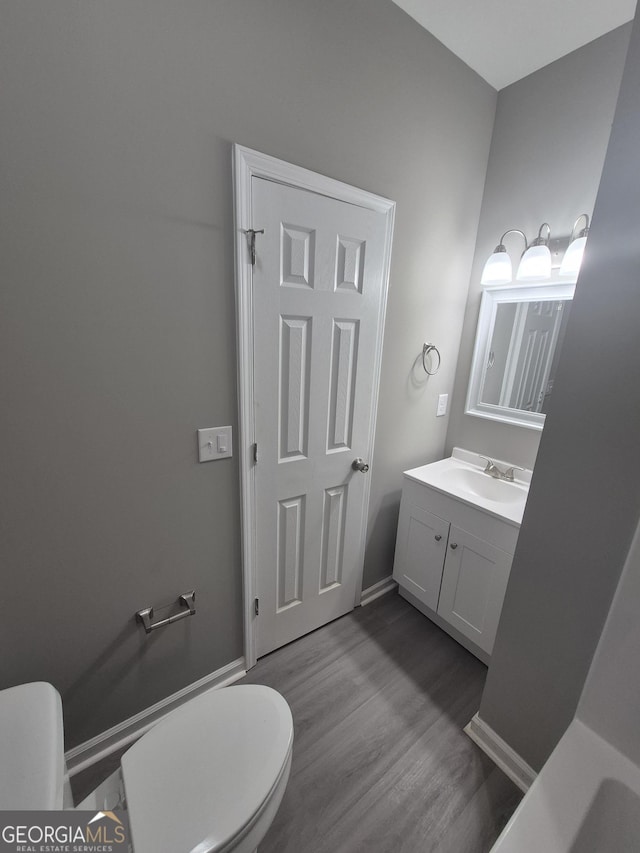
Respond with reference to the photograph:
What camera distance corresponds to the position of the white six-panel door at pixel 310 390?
1.21 metres

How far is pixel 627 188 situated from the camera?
0.80m

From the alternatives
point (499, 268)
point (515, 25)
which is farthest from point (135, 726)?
point (515, 25)

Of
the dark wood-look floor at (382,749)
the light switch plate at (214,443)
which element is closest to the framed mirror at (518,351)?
the dark wood-look floor at (382,749)

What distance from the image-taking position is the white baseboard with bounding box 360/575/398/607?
6.55 ft

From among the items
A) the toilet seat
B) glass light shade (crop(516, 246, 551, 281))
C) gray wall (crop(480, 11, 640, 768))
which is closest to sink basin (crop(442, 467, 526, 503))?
gray wall (crop(480, 11, 640, 768))

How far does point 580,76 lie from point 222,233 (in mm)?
1692

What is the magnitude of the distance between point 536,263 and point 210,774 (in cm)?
217

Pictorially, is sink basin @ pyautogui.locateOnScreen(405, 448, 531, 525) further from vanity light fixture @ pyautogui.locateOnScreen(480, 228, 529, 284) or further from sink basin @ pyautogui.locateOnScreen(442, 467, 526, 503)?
vanity light fixture @ pyautogui.locateOnScreen(480, 228, 529, 284)

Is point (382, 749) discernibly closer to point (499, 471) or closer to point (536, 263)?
point (499, 471)

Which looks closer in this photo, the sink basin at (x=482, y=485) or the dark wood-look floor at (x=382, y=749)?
the dark wood-look floor at (x=382, y=749)

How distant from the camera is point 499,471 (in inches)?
72.7

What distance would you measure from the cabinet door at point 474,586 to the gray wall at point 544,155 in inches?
22.6

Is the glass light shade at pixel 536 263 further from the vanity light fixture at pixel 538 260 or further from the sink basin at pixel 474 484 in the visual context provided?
the sink basin at pixel 474 484

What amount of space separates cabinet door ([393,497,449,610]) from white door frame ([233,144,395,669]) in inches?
34.6
